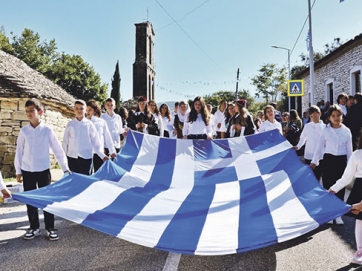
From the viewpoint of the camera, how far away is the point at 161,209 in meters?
3.56

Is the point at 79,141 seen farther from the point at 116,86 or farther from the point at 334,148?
the point at 116,86

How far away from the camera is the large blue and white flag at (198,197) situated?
9.59 feet

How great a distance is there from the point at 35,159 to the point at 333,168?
12.8 ft

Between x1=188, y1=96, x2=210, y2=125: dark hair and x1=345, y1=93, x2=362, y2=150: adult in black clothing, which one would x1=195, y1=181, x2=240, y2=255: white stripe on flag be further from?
x1=345, y1=93, x2=362, y2=150: adult in black clothing

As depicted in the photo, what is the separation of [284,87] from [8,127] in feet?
114

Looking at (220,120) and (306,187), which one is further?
(220,120)

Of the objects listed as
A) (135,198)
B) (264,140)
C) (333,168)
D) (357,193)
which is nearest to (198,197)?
(135,198)

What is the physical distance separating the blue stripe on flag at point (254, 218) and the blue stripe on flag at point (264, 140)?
51.1 inches

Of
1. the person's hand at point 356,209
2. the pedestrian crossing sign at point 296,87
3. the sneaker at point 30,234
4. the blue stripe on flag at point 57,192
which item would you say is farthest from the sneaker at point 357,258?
the pedestrian crossing sign at point 296,87

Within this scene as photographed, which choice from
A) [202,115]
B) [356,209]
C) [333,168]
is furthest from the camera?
[202,115]

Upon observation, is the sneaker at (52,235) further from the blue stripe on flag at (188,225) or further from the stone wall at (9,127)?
the stone wall at (9,127)

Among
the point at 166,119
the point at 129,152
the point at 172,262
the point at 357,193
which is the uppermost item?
the point at 166,119

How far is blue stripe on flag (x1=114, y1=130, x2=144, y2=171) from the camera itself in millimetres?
5047

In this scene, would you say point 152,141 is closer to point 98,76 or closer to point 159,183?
point 159,183
